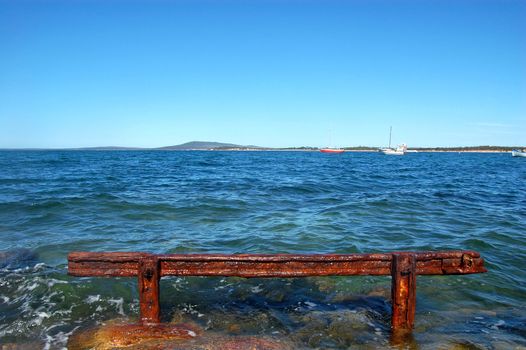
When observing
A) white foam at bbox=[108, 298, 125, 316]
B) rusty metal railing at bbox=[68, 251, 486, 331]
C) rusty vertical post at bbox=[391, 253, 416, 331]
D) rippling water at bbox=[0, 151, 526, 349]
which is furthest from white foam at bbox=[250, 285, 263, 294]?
rusty vertical post at bbox=[391, 253, 416, 331]

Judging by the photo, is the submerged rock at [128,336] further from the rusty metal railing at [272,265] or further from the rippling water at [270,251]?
the rusty metal railing at [272,265]

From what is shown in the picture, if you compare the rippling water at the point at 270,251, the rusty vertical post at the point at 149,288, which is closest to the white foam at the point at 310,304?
the rippling water at the point at 270,251

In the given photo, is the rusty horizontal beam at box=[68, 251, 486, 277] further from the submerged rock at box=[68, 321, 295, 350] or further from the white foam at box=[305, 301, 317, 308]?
the white foam at box=[305, 301, 317, 308]

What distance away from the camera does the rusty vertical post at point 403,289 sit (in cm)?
453

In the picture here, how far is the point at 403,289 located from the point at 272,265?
5.84ft

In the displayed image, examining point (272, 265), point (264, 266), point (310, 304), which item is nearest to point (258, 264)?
point (264, 266)

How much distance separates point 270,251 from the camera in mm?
8898

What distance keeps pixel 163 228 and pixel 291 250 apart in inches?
182

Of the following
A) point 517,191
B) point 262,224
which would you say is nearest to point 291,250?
point 262,224

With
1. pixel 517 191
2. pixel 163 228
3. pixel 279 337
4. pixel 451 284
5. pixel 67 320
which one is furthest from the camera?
pixel 517 191

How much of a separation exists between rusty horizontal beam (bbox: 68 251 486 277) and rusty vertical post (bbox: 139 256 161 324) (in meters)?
0.08

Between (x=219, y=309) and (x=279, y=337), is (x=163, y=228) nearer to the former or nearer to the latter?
(x=219, y=309)

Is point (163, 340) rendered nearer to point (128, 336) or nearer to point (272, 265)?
point (128, 336)

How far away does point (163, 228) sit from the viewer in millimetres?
11328
